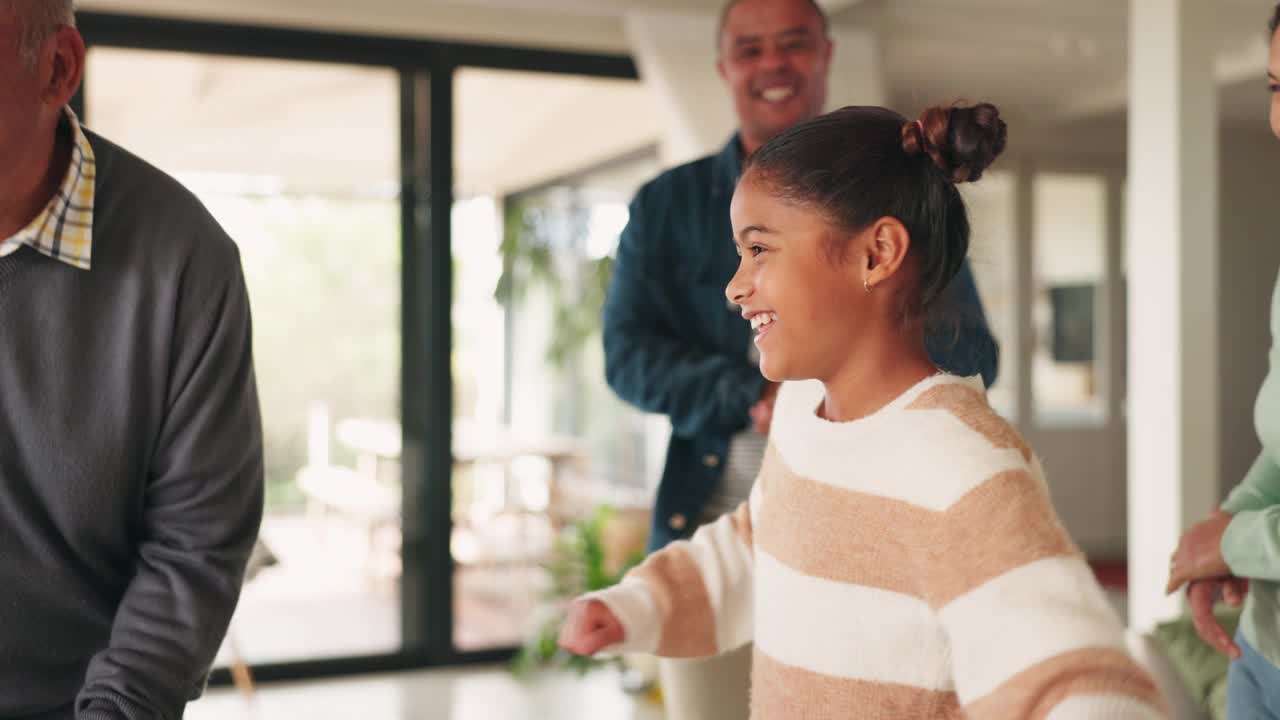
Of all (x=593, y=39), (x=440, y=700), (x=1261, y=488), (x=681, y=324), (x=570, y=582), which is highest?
(x=593, y=39)

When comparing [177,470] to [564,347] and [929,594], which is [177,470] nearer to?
[929,594]

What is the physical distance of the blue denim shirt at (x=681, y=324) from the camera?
208cm

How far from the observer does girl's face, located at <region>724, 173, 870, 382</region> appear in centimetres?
131

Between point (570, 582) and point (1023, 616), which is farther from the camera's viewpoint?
point (570, 582)

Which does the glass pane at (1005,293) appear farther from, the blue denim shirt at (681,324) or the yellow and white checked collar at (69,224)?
the yellow and white checked collar at (69,224)

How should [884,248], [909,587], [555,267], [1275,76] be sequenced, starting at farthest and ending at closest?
[555,267]
[1275,76]
[884,248]
[909,587]

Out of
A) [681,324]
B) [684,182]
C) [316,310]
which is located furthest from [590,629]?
[316,310]

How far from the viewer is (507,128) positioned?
571cm

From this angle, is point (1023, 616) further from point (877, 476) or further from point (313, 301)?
point (313, 301)

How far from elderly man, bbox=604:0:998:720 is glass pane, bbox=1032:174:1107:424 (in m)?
6.47

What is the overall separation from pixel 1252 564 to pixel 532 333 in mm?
4510

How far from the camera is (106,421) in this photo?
4.44 ft

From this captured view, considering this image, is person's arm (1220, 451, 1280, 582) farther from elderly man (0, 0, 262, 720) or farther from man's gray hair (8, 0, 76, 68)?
man's gray hair (8, 0, 76, 68)

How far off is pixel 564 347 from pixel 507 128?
0.98m
